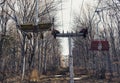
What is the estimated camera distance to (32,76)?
31.8 m

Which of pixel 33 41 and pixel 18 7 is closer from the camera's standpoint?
pixel 18 7

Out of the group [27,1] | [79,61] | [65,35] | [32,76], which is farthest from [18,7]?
[79,61]

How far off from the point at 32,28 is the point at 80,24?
42566 millimetres

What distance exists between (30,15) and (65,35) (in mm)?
21898

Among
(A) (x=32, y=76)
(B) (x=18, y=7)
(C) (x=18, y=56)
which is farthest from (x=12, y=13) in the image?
(C) (x=18, y=56)

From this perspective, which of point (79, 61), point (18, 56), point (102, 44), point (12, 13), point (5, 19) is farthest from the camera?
point (79, 61)

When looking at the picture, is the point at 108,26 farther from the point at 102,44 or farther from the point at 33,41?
the point at 102,44

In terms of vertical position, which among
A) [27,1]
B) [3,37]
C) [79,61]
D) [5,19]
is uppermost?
[27,1]

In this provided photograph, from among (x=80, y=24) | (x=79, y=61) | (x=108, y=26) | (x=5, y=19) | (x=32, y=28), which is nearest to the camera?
(x=32, y=28)

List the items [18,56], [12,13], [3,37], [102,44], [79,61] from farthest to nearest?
[79,61], [18,56], [12,13], [3,37], [102,44]

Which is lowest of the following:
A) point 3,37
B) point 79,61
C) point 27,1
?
point 79,61

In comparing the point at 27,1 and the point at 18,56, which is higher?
the point at 27,1

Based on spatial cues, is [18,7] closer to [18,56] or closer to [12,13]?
[12,13]

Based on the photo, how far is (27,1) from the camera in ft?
116
